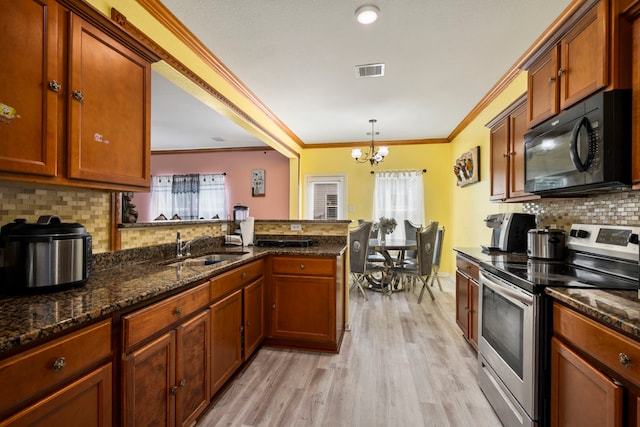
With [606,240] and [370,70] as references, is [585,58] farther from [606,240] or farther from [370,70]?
[370,70]

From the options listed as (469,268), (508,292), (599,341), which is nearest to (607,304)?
(599,341)

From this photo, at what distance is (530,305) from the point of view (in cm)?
139

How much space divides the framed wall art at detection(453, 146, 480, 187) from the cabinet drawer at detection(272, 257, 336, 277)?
275 centimetres

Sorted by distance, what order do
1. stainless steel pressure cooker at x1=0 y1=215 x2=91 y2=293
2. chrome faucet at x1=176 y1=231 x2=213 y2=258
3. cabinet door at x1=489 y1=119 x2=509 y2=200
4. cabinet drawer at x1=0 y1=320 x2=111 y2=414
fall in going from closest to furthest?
cabinet drawer at x1=0 y1=320 x2=111 y2=414
stainless steel pressure cooker at x1=0 y1=215 x2=91 y2=293
chrome faucet at x1=176 y1=231 x2=213 y2=258
cabinet door at x1=489 y1=119 x2=509 y2=200

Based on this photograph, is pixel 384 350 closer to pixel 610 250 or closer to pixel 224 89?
pixel 610 250

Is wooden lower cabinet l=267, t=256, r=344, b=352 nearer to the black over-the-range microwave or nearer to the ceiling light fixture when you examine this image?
the black over-the-range microwave

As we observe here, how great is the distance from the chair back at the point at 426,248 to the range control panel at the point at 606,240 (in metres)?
1.86

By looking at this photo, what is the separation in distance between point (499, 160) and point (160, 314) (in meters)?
2.89

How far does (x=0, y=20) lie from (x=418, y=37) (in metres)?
2.43

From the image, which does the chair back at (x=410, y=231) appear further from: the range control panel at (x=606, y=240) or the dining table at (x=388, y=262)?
the range control panel at (x=606, y=240)

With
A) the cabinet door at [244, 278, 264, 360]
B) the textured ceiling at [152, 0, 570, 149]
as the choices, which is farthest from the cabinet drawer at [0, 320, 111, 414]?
the textured ceiling at [152, 0, 570, 149]

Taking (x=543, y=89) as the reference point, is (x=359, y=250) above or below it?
below

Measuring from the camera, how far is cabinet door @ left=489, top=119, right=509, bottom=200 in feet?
8.48

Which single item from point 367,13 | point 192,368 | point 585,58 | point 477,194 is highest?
point 367,13
